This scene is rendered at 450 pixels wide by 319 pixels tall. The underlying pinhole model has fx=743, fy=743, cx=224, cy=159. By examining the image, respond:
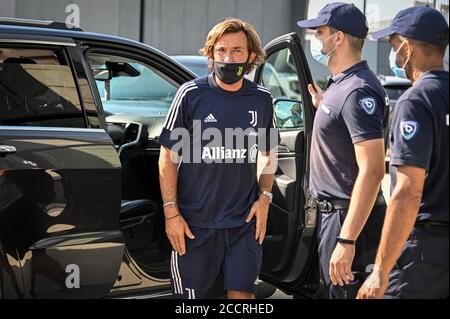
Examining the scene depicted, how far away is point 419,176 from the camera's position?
237 cm

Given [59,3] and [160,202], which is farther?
[59,3]

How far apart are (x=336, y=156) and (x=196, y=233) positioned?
682 millimetres

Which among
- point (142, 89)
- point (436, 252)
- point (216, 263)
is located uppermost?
point (142, 89)

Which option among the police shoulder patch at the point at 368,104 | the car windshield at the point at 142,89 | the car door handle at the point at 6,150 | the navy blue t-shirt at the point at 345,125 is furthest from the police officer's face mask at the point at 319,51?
the car windshield at the point at 142,89

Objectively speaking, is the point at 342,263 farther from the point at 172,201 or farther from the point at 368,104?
the point at 172,201

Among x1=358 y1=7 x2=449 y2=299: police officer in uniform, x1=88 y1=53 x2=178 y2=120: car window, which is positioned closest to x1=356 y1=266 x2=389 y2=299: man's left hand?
x1=358 y1=7 x2=449 y2=299: police officer in uniform

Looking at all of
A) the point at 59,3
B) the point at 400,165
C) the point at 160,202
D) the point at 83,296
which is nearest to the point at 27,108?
the point at 83,296

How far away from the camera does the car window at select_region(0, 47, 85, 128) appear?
11.0 feet

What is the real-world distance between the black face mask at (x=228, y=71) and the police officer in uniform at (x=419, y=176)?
778 mm

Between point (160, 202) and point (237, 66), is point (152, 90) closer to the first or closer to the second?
point (160, 202)

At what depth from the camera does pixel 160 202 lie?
14.3 ft

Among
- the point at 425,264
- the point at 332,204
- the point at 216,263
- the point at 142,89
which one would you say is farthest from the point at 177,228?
the point at 142,89

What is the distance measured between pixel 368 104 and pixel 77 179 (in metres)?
1.33

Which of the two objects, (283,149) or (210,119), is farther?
(283,149)
